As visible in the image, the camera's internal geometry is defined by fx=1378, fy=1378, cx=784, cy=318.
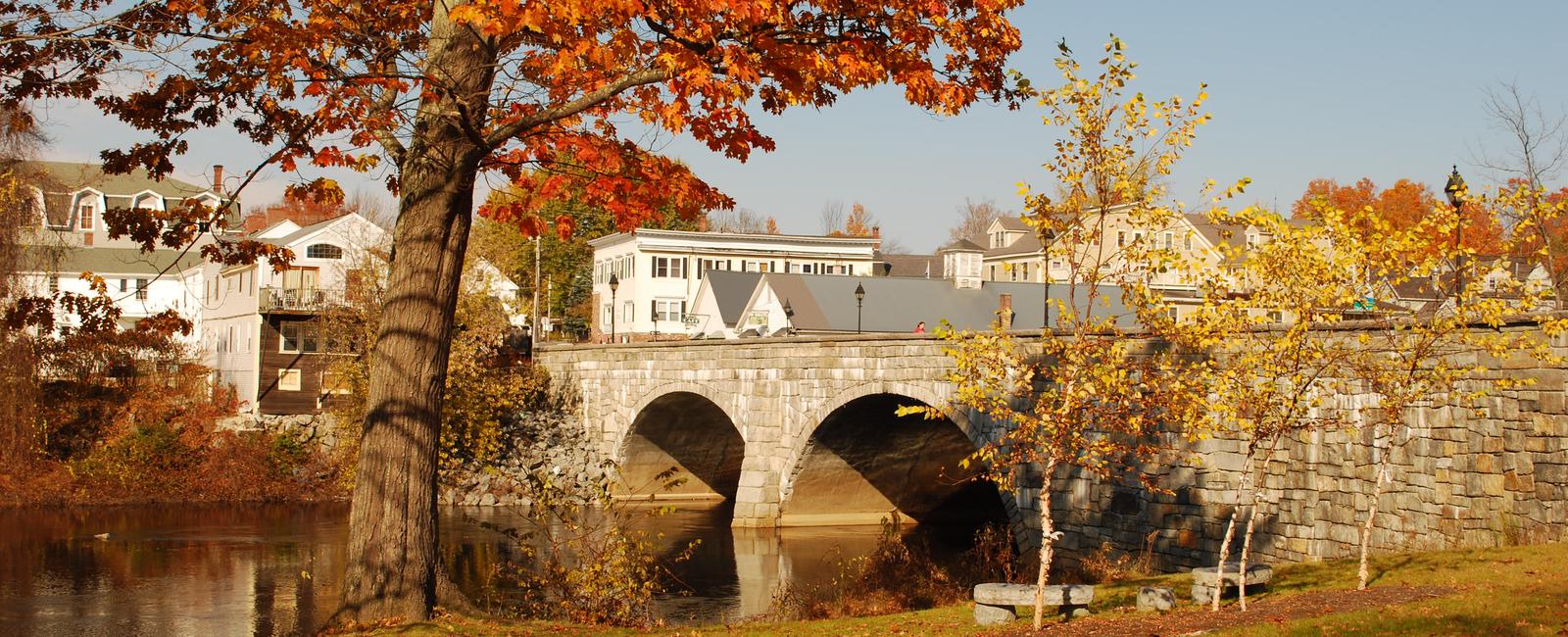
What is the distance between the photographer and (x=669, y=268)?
67.2 meters

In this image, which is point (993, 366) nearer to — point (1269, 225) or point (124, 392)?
point (1269, 225)

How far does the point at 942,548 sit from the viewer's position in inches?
1253

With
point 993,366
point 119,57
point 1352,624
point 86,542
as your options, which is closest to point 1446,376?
point 1352,624

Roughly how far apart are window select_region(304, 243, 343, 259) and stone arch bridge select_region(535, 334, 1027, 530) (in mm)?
13803

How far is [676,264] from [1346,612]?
2240 inches

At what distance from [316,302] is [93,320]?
38.1 metres

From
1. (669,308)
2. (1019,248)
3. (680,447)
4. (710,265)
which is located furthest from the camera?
(1019,248)

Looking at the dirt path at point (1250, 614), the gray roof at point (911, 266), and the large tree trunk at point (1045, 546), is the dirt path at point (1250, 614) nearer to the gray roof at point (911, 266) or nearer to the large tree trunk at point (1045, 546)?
the large tree trunk at point (1045, 546)

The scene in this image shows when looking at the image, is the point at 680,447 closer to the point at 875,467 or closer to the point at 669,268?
the point at 875,467

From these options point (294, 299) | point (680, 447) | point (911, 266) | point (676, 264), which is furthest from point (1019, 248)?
point (294, 299)

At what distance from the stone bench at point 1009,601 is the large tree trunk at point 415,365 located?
5374 mm

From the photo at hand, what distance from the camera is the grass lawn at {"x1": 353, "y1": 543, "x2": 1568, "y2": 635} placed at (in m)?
10.9

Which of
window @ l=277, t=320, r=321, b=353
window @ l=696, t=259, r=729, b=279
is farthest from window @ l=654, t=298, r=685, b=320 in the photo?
window @ l=277, t=320, r=321, b=353

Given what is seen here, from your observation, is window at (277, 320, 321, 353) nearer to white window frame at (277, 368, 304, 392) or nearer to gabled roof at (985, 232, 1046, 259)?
white window frame at (277, 368, 304, 392)
